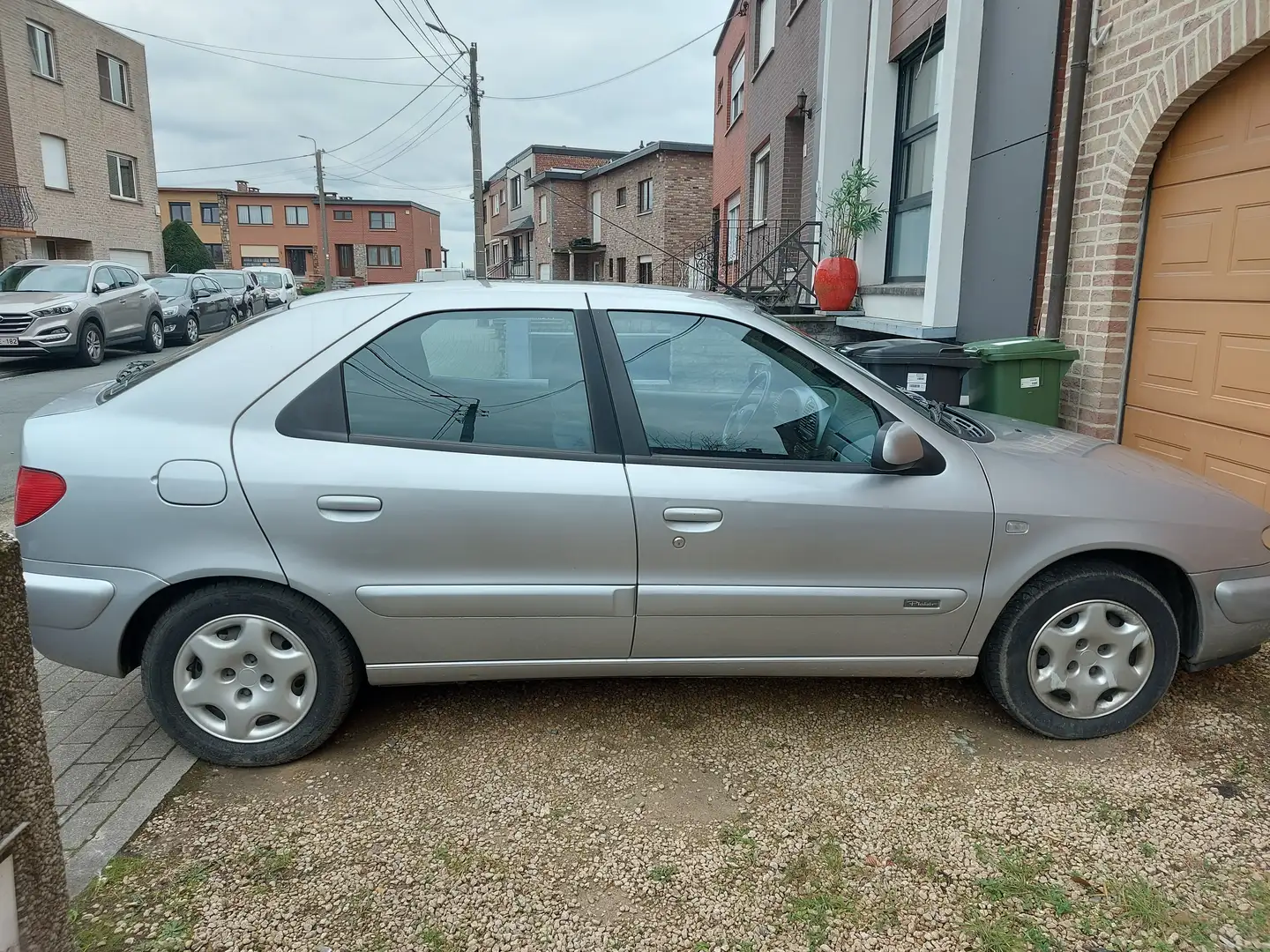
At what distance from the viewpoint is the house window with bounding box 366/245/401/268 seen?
209 feet

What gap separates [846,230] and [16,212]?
22.7m

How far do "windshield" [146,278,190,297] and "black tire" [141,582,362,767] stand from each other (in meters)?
18.6

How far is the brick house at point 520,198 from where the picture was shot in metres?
43.8

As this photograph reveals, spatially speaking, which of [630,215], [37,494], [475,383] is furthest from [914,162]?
[630,215]

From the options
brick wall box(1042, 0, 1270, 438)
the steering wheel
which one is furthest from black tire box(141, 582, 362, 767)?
brick wall box(1042, 0, 1270, 438)

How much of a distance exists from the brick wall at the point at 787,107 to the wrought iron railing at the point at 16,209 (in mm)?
18963

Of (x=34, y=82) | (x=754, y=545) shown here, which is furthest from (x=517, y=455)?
(x=34, y=82)

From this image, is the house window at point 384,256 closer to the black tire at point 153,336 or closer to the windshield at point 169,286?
the windshield at point 169,286

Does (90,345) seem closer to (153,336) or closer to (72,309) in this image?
(72,309)

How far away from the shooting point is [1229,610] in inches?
125

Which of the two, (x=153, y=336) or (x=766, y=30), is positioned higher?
(x=766, y=30)

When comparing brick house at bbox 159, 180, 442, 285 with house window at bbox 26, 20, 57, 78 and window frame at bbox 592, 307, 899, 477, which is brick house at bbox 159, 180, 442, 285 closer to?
house window at bbox 26, 20, 57, 78

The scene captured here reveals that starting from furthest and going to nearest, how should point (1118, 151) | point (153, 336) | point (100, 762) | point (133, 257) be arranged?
point (133, 257)
point (153, 336)
point (1118, 151)
point (100, 762)

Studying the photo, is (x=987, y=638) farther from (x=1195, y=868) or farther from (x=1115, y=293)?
(x=1115, y=293)
